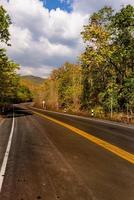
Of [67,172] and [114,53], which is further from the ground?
[114,53]

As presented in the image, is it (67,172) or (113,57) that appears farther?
(113,57)

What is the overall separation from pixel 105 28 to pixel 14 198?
43306 millimetres

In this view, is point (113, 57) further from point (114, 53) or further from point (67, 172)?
point (67, 172)

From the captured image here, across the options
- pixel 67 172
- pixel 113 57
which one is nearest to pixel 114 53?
pixel 113 57

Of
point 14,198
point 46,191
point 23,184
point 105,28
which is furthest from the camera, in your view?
point 105,28

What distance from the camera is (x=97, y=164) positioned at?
35.0 feet

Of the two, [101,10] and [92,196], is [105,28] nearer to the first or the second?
[101,10]

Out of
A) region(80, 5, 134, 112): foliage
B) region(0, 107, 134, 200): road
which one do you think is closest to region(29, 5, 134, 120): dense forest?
region(80, 5, 134, 112): foliage

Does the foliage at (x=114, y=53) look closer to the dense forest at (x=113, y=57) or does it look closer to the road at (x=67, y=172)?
the dense forest at (x=113, y=57)

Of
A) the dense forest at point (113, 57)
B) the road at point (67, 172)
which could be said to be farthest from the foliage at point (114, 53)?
the road at point (67, 172)

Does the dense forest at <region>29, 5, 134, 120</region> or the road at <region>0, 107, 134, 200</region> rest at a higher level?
the dense forest at <region>29, 5, 134, 120</region>

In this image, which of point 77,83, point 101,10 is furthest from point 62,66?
point 101,10

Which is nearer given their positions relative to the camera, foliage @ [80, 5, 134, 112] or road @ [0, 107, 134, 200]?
road @ [0, 107, 134, 200]

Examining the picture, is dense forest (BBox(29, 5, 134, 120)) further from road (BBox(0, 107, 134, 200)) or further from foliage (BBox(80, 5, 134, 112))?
road (BBox(0, 107, 134, 200))
